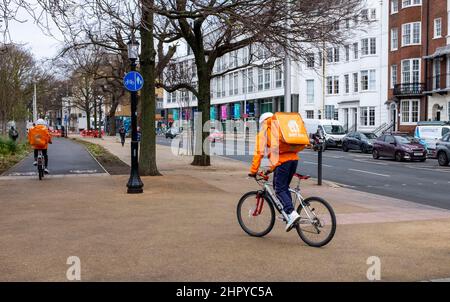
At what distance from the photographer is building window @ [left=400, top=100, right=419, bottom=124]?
45453 mm

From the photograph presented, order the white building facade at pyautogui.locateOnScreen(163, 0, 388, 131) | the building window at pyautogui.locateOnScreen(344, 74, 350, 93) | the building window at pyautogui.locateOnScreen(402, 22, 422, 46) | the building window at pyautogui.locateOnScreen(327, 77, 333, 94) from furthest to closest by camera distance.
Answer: the building window at pyautogui.locateOnScreen(327, 77, 333, 94) → the building window at pyautogui.locateOnScreen(344, 74, 350, 93) → the white building facade at pyautogui.locateOnScreen(163, 0, 388, 131) → the building window at pyautogui.locateOnScreen(402, 22, 422, 46)

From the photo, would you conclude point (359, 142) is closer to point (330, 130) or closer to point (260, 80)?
point (330, 130)

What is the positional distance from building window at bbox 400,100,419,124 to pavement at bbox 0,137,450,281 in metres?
35.4

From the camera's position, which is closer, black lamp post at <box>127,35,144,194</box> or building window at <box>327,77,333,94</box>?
black lamp post at <box>127,35,144,194</box>

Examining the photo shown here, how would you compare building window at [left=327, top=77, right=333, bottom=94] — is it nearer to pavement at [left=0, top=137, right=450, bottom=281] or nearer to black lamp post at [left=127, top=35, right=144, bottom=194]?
pavement at [left=0, top=137, right=450, bottom=281]

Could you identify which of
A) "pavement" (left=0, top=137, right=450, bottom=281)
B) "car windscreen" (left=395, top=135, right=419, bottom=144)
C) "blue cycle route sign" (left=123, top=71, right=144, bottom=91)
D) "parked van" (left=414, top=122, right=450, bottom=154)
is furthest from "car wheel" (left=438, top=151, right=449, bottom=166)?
"blue cycle route sign" (left=123, top=71, right=144, bottom=91)

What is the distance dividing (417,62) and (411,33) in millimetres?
2572

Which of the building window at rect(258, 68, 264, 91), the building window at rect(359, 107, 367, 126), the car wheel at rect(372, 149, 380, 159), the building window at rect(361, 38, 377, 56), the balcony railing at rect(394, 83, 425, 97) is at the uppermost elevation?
the building window at rect(361, 38, 377, 56)

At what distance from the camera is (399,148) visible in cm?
2839

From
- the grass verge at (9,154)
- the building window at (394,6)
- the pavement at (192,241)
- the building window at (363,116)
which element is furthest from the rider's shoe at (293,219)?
the building window at (363,116)

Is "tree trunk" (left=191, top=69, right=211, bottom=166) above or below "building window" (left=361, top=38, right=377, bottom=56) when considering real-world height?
below

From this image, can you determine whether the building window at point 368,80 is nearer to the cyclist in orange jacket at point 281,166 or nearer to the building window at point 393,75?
the building window at point 393,75

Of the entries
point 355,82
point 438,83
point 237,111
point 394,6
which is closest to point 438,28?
point 438,83

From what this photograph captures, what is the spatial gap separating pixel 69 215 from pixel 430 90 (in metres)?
40.0
